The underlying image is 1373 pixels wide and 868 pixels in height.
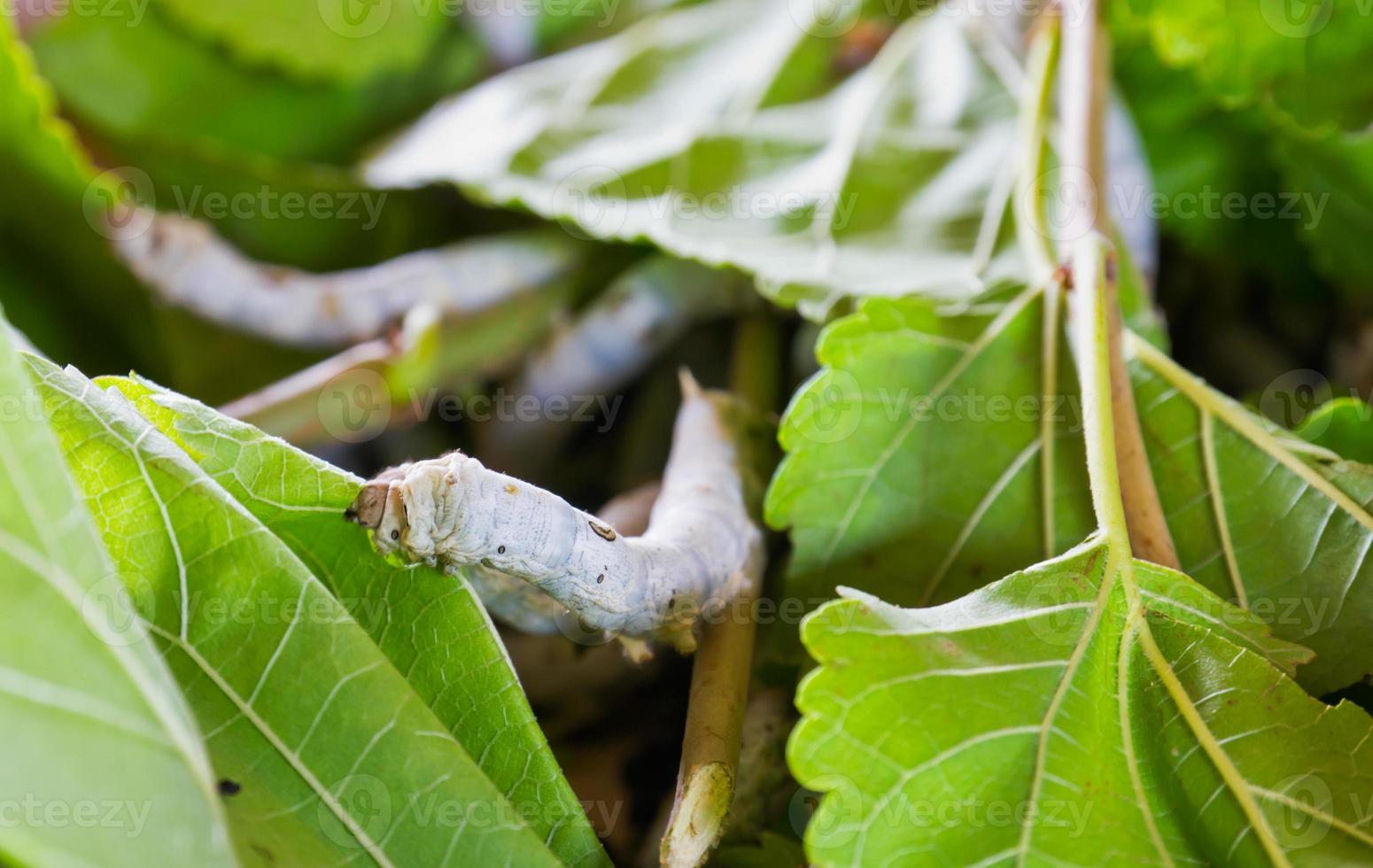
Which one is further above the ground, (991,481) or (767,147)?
(767,147)

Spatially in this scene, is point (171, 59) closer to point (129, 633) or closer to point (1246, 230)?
point (129, 633)

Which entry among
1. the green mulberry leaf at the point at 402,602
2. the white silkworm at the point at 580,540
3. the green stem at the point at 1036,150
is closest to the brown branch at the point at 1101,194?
the green stem at the point at 1036,150

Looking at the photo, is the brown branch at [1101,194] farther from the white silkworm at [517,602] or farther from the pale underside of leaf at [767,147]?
the white silkworm at [517,602]

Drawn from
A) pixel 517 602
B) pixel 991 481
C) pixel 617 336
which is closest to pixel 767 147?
pixel 617 336

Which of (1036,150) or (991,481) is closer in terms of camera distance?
(991,481)

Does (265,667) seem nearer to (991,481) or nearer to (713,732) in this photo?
(713,732)

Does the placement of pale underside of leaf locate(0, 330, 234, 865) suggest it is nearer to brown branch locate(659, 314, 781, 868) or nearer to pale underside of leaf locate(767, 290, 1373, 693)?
brown branch locate(659, 314, 781, 868)
